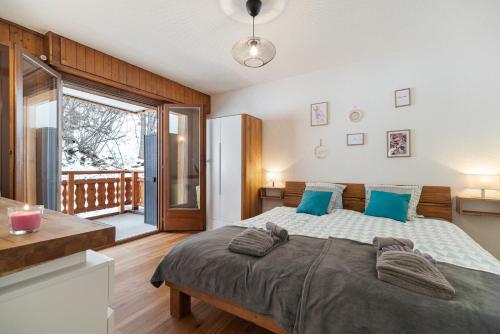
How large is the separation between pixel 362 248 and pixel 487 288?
0.61 metres

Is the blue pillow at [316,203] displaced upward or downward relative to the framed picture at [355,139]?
downward

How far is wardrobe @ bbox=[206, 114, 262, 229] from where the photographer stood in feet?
11.6

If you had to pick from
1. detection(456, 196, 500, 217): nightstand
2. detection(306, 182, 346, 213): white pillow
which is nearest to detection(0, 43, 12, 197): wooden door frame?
detection(306, 182, 346, 213): white pillow

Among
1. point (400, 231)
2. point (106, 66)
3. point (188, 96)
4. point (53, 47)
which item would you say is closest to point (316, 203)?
point (400, 231)

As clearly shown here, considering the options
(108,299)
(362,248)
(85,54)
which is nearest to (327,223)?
(362,248)

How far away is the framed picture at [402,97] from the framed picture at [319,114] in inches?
34.3

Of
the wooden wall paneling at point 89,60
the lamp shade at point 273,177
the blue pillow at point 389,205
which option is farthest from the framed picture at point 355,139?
the wooden wall paneling at point 89,60

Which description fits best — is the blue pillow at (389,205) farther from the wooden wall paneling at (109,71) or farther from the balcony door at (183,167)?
the wooden wall paneling at (109,71)

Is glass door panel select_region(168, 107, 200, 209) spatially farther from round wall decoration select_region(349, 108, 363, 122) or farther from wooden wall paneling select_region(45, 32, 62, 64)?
round wall decoration select_region(349, 108, 363, 122)

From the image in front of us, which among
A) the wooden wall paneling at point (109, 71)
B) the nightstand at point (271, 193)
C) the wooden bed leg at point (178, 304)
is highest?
the wooden wall paneling at point (109, 71)

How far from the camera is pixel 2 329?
542 mm

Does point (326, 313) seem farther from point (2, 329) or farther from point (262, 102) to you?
point (262, 102)

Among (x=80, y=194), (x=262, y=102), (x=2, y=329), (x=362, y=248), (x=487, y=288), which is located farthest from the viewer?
(x=80, y=194)

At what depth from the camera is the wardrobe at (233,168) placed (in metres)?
3.53
